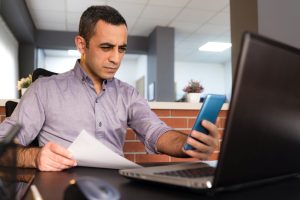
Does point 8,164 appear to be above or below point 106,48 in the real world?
below

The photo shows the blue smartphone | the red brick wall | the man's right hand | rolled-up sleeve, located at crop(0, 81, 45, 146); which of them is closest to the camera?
the blue smartphone

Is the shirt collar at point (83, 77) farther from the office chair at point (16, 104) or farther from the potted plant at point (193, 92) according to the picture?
the potted plant at point (193, 92)

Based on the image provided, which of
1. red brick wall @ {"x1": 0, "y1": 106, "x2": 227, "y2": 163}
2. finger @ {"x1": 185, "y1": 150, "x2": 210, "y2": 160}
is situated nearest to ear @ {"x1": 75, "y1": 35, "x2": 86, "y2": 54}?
finger @ {"x1": 185, "y1": 150, "x2": 210, "y2": 160}

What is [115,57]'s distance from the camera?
46.5 inches

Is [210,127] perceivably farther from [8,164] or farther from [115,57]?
[115,57]

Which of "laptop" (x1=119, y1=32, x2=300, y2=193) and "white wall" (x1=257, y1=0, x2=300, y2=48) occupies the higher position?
"white wall" (x1=257, y1=0, x2=300, y2=48)

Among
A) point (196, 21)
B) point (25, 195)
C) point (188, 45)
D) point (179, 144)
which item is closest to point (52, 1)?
point (196, 21)

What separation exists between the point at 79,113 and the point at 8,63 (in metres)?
3.71

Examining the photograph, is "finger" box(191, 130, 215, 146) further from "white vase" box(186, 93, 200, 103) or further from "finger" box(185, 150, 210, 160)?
"white vase" box(186, 93, 200, 103)

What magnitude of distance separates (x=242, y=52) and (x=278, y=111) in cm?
14

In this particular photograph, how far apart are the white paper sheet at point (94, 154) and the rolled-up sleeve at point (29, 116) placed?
40 cm

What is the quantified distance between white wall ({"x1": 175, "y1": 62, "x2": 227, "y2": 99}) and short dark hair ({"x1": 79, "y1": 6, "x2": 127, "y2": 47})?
6508 mm

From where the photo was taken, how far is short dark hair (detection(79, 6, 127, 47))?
1180 millimetres

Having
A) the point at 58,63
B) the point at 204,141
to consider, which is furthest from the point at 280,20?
the point at 58,63
